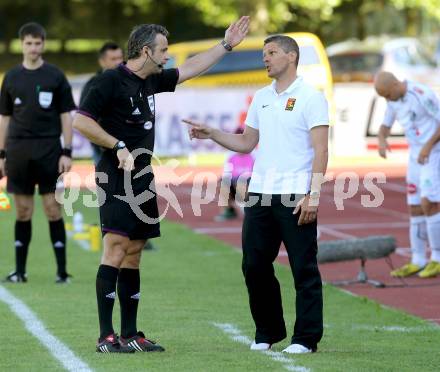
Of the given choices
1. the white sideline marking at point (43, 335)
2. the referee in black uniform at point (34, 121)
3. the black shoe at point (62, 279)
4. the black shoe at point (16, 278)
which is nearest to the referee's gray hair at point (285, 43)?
the white sideline marking at point (43, 335)

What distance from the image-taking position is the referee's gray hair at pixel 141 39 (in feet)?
27.9

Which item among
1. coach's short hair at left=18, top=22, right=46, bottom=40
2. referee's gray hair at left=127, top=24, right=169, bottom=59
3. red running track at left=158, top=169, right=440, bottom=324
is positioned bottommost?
red running track at left=158, top=169, right=440, bottom=324

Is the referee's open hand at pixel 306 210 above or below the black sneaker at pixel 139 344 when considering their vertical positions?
above

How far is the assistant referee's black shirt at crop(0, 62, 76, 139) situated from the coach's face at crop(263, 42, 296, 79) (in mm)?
3951

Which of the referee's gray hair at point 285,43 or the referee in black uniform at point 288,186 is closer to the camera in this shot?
the referee in black uniform at point 288,186

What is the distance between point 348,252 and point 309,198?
168 inches

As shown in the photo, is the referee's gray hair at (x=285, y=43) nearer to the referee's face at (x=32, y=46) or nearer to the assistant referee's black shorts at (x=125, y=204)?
the assistant referee's black shorts at (x=125, y=204)

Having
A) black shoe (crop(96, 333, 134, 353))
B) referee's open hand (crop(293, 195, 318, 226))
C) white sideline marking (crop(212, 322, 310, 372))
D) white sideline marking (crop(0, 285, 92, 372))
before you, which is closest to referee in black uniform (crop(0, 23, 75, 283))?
white sideline marking (crop(0, 285, 92, 372))

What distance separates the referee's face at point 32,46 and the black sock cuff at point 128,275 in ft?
12.5

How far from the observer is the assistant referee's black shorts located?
336 inches

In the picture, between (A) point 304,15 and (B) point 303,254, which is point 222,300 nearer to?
(B) point 303,254

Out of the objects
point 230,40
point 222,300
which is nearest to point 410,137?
point 222,300

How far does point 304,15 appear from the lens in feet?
166

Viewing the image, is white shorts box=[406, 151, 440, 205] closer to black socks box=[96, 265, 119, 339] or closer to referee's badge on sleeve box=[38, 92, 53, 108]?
referee's badge on sleeve box=[38, 92, 53, 108]
